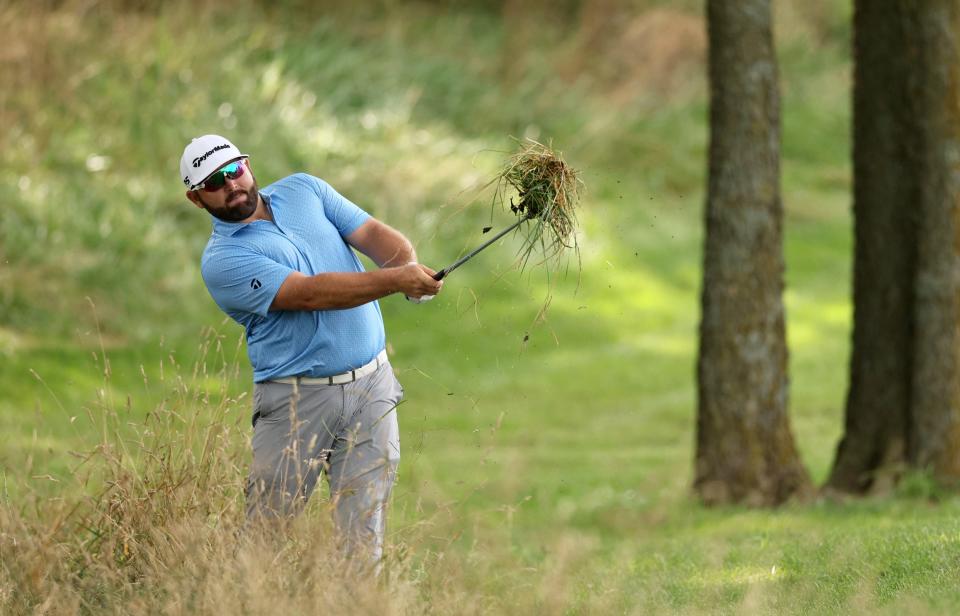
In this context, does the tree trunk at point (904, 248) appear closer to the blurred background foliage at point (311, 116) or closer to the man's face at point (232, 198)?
the blurred background foliage at point (311, 116)

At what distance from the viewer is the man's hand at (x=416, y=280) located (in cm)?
620

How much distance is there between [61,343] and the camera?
1527 centimetres

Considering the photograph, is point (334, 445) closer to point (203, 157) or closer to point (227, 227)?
point (227, 227)

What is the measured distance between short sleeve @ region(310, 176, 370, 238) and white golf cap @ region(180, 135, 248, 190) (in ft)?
1.83

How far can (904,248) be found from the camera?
33.7 feet

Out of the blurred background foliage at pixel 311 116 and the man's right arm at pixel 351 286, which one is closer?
the man's right arm at pixel 351 286

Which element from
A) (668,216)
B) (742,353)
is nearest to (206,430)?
(742,353)

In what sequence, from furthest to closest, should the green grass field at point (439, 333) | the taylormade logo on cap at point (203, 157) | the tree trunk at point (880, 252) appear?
the tree trunk at point (880, 252), the green grass field at point (439, 333), the taylormade logo on cap at point (203, 157)

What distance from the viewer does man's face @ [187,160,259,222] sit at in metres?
6.44

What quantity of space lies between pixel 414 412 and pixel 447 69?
10.7m

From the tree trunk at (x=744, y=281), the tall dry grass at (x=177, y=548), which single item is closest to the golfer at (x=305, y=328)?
the tall dry grass at (x=177, y=548)

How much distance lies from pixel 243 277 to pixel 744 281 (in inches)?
201

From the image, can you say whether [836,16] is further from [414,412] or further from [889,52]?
[889,52]

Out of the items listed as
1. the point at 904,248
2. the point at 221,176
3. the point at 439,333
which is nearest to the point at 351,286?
the point at 221,176
